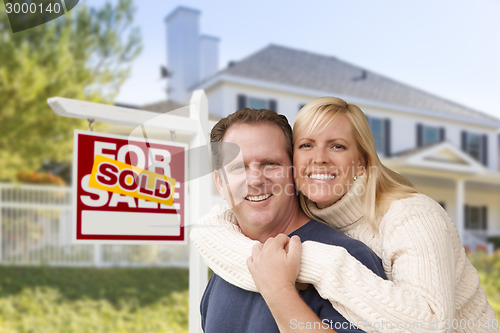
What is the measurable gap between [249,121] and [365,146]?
49cm

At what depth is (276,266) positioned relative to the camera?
1.62m

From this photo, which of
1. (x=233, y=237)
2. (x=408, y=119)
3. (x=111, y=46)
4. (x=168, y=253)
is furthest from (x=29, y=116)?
(x=408, y=119)

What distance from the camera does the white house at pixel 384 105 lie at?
50.2 ft

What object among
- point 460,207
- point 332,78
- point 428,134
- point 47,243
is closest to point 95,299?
point 47,243

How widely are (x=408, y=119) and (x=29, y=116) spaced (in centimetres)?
1225

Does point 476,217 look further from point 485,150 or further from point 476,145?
point 476,145

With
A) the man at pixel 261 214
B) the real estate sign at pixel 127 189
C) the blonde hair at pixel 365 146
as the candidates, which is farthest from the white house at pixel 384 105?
the man at pixel 261 214

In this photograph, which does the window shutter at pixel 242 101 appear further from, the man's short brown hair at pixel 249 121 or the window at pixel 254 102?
the man's short brown hair at pixel 249 121

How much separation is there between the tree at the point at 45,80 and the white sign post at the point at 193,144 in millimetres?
7831

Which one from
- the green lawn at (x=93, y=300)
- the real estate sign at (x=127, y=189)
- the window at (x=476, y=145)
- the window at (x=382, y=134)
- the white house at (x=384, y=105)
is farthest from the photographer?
the window at (x=476, y=145)

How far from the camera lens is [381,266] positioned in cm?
183

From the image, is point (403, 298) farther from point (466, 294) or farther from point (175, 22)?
point (175, 22)

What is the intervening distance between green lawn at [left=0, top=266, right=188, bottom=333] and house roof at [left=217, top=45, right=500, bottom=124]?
6.97 metres

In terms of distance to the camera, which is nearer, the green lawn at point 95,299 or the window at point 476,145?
the green lawn at point 95,299
